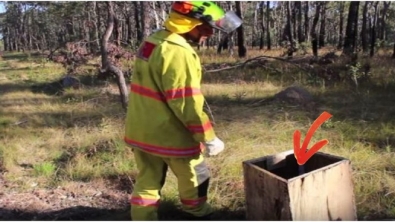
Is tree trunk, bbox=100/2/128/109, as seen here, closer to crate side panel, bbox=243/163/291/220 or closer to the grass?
the grass

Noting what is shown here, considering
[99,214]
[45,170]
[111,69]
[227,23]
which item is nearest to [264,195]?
[227,23]

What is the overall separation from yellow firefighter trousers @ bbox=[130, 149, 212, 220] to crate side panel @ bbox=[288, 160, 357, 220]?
0.61 metres

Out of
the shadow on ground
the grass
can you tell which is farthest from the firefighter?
the grass

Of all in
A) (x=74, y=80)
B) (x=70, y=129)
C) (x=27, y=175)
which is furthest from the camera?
(x=74, y=80)

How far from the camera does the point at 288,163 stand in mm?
2799

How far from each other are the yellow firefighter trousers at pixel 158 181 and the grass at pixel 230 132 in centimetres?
50

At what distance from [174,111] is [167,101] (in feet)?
0.22

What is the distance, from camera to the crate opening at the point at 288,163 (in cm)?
263

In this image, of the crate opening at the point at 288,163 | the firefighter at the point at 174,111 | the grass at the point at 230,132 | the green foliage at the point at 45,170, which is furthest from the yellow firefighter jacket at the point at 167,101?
the green foliage at the point at 45,170

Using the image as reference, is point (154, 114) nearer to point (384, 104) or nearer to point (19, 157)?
point (19, 157)

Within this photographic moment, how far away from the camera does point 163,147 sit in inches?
95.4

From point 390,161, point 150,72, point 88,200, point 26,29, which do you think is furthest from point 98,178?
point 26,29

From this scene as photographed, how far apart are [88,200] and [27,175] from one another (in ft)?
3.25

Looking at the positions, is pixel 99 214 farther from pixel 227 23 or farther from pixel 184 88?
pixel 227 23
